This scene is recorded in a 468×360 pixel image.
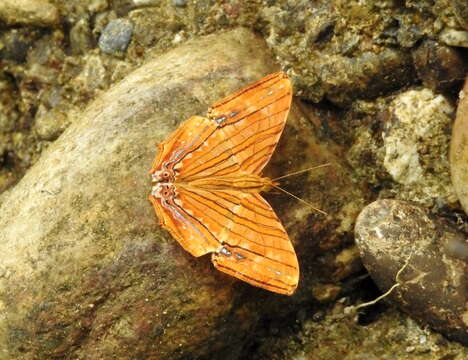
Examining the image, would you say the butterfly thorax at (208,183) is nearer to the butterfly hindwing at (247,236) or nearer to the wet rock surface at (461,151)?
the butterfly hindwing at (247,236)

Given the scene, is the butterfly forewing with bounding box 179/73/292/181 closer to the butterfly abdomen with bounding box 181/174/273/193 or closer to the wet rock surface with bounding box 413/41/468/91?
the butterfly abdomen with bounding box 181/174/273/193

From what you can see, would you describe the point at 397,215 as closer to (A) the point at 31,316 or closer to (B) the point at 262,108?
(B) the point at 262,108

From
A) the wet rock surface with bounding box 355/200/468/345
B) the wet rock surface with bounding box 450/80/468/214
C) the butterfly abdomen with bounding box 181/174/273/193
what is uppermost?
the butterfly abdomen with bounding box 181/174/273/193

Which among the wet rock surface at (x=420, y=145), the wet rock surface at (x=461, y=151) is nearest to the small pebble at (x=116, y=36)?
the wet rock surface at (x=420, y=145)

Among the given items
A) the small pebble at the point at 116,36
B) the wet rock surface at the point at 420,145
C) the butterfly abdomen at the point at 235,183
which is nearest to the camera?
the butterfly abdomen at the point at 235,183

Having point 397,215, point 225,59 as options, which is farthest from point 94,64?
point 397,215

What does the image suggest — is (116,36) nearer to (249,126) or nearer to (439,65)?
(249,126)

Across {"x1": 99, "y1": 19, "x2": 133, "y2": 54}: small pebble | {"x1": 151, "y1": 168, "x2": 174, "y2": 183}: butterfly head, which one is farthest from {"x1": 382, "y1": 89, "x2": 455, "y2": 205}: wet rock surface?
{"x1": 99, "y1": 19, "x2": 133, "y2": 54}: small pebble
